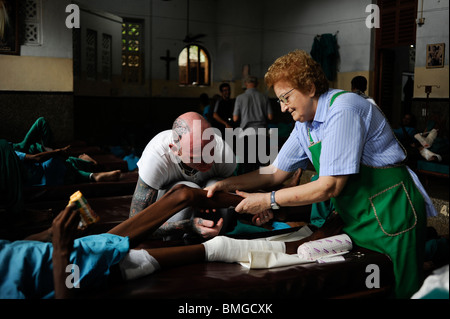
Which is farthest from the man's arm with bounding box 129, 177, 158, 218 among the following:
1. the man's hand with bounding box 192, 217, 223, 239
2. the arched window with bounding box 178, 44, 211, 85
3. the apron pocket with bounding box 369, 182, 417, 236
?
the arched window with bounding box 178, 44, 211, 85

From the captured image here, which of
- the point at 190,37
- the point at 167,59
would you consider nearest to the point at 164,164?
the point at 167,59

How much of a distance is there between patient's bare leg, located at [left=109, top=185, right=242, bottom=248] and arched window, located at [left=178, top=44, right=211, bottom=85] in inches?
354

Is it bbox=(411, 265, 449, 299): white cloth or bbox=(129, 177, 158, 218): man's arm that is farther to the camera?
bbox=(129, 177, 158, 218): man's arm

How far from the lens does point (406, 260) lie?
1.90 m

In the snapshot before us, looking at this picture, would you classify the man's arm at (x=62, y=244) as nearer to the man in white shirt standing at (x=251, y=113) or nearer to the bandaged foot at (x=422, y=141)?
the bandaged foot at (x=422, y=141)

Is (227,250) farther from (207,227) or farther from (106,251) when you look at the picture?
(106,251)

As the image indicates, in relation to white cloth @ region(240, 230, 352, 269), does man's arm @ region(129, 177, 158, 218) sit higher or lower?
higher

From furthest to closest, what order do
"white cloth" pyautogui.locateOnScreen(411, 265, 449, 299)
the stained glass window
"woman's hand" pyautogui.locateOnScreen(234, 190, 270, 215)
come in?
the stained glass window < "woman's hand" pyautogui.locateOnScreen(234, 190, 270, 215) < "white cloth" pyautogui.locateOnScreen(411, 265, 449, 299)

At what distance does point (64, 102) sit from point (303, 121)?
4.70 meters

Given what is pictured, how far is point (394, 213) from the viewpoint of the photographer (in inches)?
73.4

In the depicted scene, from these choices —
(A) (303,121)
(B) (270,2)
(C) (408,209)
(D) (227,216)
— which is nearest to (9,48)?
(D) (227,216)

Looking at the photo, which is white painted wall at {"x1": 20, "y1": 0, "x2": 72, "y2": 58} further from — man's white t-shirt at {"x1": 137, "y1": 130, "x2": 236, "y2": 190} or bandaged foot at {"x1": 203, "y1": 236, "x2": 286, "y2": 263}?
bandaged foot at {"x1": 203, "y1": 236, "x2": 286, "y2": 263}

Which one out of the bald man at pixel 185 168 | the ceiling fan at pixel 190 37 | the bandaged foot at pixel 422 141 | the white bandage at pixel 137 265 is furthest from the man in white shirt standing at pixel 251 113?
the ceiling fan at pixel 190 37

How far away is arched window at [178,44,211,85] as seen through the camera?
11070 mm
